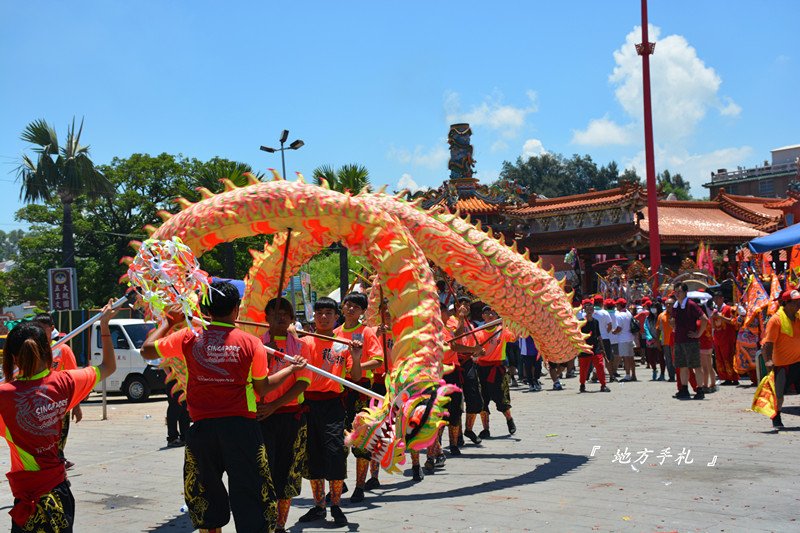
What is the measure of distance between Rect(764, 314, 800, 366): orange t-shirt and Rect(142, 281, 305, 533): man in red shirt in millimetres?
6479

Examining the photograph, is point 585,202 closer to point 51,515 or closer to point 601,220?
point 601,220

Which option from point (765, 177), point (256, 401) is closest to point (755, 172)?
point (765, 177)

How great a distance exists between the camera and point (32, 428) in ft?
13.7

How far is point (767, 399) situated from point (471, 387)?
10.5ft

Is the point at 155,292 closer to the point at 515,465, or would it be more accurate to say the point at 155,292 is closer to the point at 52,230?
the point at 515,465

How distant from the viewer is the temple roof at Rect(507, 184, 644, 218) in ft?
96.8

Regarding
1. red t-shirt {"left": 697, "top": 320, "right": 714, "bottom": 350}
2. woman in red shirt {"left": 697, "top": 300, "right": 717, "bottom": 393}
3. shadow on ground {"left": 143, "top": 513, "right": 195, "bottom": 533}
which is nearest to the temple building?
woman in red shirt {"left": 697, "top": 300, "right": 717, "bottom": 393}

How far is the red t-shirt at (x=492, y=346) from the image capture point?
397 inches

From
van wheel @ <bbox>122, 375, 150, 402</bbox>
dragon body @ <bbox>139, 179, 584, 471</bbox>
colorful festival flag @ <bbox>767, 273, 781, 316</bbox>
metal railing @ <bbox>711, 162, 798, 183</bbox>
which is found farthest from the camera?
metal railing @ <bbox>711, 162, 798, 183</bbox>

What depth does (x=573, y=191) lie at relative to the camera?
70.9 metres

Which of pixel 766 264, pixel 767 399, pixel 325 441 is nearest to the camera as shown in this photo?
pixel 325 441

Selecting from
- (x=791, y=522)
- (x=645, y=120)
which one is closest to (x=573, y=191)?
(x=645, y=120)

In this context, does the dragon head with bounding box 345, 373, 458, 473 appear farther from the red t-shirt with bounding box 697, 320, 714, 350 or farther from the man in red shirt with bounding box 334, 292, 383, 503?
the red t-shirt with bounding box 697, 320, 714, 350

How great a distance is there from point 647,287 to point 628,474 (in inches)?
695
